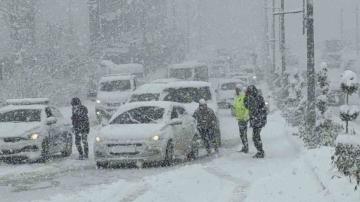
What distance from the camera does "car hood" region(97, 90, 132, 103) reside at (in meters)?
31.4

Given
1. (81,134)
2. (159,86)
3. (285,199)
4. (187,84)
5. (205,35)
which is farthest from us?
(205,35)

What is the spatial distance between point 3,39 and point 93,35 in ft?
28.4

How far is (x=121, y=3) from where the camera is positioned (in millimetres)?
75625

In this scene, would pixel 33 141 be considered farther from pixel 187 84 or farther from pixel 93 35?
pixel 93 35

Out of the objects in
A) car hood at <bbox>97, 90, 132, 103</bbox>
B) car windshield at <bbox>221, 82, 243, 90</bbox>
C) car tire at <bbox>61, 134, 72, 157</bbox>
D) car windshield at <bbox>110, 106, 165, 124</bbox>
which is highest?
car windshield at <bbox>110, 106, 165, 124</bbox>

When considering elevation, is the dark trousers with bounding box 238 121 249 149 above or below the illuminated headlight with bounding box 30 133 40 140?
below

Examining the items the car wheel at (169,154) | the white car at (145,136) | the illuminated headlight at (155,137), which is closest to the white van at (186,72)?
the white car at (145,136)

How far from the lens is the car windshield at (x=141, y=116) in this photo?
1766 centimetres

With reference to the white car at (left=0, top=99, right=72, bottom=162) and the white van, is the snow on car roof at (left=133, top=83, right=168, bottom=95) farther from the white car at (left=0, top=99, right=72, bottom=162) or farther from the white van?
the white van

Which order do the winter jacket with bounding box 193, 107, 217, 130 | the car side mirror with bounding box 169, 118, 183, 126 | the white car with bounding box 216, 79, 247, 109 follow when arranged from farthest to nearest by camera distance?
the white car with bounding box 216, 79, 247, 109
the winter jacket with bounding box 193, 107, 217, 130
the car side mirror with bounding box 169, 118, 183, 126

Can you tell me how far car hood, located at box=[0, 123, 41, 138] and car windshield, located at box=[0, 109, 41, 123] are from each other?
0.66m

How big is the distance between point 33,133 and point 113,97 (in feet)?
44.3

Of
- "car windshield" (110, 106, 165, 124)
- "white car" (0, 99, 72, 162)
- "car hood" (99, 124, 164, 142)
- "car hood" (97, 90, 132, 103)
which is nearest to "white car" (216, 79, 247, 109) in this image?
"car hood" (97, 90, 132, 103)

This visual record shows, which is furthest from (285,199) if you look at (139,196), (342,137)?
(139,196)
